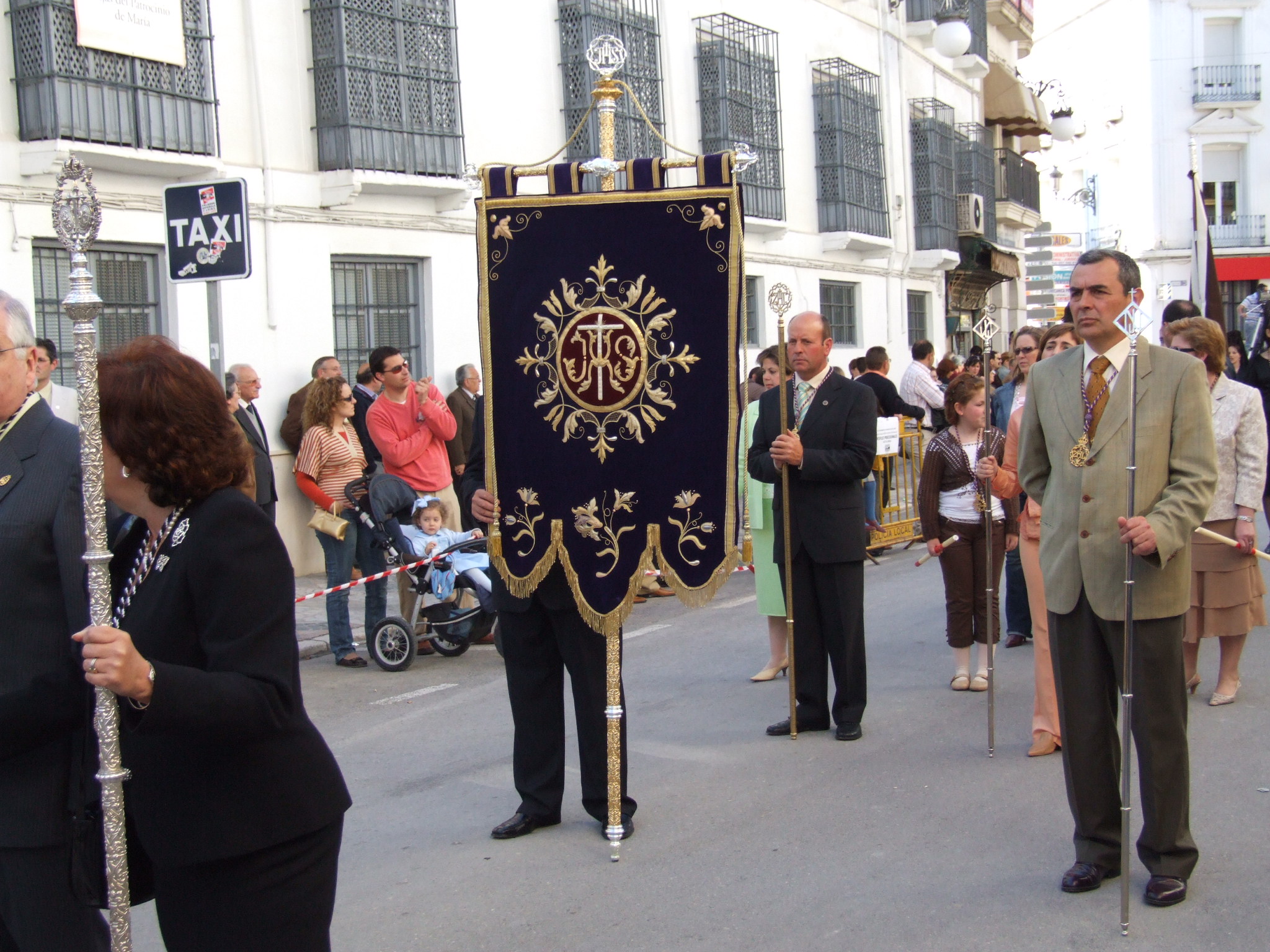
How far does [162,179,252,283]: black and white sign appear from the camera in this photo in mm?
8586

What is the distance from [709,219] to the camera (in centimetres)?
500

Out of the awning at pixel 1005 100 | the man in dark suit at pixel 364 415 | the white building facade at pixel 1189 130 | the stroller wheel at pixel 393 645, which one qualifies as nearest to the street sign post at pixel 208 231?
the stroller wheel at pixel 393 645

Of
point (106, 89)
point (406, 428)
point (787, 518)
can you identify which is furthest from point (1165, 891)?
point (106, 89)

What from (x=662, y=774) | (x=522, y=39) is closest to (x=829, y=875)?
(x=662, y=774)

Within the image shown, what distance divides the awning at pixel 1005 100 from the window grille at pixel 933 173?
166 inches

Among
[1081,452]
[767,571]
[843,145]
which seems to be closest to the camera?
[1081,452]

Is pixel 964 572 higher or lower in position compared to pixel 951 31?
lower

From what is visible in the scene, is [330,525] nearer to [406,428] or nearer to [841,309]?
[406,428]

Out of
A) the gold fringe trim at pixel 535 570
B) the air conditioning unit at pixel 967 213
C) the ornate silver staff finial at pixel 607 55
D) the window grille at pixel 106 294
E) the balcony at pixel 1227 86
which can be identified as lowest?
the gold fringe trim at pixel 535 570

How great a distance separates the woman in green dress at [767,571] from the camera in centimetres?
773

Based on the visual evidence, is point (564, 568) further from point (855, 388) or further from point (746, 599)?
point (746, 599)

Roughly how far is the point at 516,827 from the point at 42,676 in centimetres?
277

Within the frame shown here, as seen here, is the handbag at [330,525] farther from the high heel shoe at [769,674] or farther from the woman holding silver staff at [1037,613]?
the woman holding silver staff at [1037,613]

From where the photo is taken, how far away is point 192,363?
2676mm
